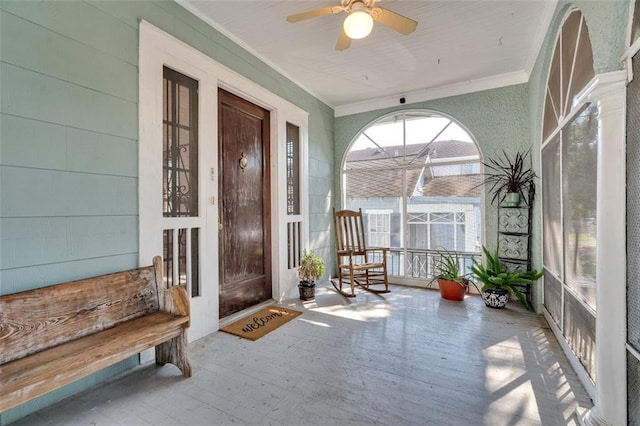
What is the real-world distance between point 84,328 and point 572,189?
3.41m

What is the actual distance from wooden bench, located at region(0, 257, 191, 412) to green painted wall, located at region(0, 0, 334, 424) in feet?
0.50

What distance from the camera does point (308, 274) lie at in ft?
12.1

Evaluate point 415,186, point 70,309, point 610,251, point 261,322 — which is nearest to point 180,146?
point 70,309

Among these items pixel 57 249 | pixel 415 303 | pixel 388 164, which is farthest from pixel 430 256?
pixel 57 249

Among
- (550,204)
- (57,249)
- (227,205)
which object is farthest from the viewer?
(227,205)

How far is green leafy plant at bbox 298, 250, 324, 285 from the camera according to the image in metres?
3.70

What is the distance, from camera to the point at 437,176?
4242mm

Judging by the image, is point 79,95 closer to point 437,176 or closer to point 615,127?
point 615,127

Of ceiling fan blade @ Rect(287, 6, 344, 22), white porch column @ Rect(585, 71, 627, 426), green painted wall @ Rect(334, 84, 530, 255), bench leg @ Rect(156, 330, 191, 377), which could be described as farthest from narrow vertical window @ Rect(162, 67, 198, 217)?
green painted wall @ Rect(334, 84, 530, 255)

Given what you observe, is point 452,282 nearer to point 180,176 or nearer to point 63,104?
point 180,176

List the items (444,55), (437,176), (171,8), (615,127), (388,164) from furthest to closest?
(388,164), (437,176), (444,55), (171,8), (615,127)

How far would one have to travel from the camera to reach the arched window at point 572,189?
5.84 ft

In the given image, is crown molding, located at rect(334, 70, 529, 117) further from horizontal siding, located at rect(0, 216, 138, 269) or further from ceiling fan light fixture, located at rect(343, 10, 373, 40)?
horizontal siding, located at rect(0, 216, 138, 269)

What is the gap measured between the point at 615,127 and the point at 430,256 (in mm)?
3170
